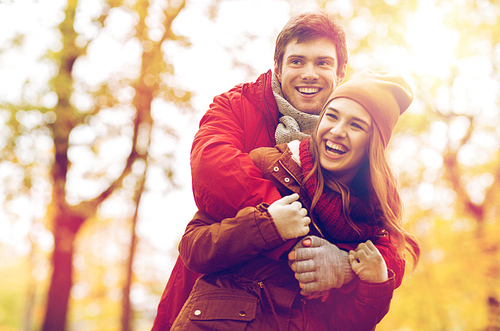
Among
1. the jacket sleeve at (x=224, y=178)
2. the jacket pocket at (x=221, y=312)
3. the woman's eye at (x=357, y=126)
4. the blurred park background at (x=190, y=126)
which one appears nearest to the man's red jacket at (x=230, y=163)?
the jacket sleeve at (x=224, y=178)

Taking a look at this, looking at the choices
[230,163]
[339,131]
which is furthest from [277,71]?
[230,163]

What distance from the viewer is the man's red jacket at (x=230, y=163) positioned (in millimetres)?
1760

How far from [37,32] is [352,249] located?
26.5 feet

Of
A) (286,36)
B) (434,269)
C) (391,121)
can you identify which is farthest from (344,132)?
(434,269)

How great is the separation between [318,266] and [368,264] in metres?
0.24

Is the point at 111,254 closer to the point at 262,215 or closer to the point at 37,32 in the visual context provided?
the point at 37,32

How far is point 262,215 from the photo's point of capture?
1659 millimetres

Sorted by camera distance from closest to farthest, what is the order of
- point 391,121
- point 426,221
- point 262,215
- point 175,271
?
point 262,215 < point 391,121 < point 175,271 < point 426,221

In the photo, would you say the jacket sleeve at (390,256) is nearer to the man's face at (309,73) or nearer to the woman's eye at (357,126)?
the woman's eye at (357,126)

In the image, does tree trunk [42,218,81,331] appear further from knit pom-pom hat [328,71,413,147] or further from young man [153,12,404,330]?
knit pom-pom hat [328,71,413,147]

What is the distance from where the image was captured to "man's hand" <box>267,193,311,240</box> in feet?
5.41

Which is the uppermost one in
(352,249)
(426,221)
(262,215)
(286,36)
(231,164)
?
(286,36)

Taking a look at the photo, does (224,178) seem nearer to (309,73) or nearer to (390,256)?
(309,73)

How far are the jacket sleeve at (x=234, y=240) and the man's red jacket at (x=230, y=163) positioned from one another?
89 mm
